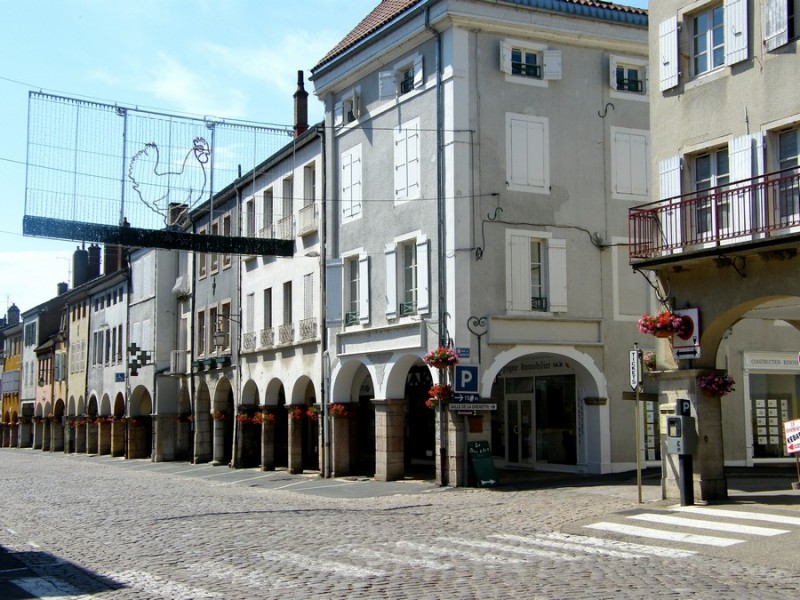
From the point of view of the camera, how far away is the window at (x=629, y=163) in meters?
27.0

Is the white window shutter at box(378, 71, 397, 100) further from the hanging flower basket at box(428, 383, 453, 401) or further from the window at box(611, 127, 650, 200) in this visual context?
the hanging flower basket at box(428, 383, 453, 401)

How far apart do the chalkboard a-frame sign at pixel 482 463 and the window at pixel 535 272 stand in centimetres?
332

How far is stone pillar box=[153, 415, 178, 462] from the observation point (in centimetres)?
4638

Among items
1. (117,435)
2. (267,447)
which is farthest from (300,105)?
(117,435)

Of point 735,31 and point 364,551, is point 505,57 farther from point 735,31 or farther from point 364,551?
point 364,551

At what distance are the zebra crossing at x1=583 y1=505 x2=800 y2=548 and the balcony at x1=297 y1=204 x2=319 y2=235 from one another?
1678cm

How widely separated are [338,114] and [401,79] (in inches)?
133

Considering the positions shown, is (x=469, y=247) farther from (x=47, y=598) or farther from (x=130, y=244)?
(x=47, y=598)

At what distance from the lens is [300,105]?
37781mm

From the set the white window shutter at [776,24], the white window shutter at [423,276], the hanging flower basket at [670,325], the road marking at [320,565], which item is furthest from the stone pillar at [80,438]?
the white window shutter at [776,24]

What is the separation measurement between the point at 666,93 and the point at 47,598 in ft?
43.9

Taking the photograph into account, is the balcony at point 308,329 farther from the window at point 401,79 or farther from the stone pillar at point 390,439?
the window at point 401,79

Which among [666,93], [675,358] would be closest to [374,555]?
[675,358]

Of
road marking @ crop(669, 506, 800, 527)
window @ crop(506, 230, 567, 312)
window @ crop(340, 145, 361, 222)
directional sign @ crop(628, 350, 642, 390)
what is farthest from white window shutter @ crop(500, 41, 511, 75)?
road marking @ crop(669, 506, 800, 527)
